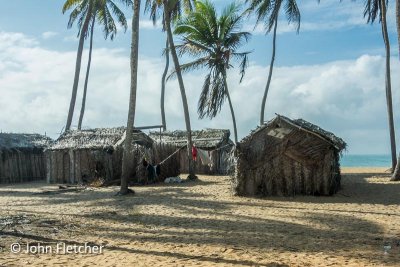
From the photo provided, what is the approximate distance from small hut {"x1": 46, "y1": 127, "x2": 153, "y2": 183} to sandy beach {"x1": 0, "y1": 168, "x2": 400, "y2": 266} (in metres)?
5.98

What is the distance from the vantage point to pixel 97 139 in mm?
21625

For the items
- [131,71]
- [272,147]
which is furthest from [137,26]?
[272,147]

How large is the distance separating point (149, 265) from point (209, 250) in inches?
45.4

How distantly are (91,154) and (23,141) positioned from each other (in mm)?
6837

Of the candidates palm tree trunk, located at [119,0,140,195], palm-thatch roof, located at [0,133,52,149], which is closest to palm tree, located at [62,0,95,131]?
palm-thatch roof, located at [0,133,52,149]

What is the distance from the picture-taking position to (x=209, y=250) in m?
7.15

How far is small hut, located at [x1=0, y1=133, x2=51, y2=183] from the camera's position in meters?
24.2

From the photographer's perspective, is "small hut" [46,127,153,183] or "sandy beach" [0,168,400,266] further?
"small hut" [46,127,153,183]

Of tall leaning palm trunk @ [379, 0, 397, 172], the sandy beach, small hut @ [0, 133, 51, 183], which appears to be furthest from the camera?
small hut @ [0, 133, 51, 183]

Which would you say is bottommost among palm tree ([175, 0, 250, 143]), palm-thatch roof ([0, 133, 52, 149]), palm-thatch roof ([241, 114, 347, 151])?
palm-thatch roof ([241, 114, 347, 151])

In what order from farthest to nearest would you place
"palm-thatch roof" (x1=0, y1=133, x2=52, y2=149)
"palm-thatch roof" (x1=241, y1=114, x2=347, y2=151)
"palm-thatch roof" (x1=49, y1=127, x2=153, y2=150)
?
"palm-thatch roof" (x1=0, y1=133, x2=52, y2=149)
"palm-thatch roof" (x1=49, y1=127, x2=153, y2=150)
"palm-thatch roof" (x1=241, y1=114, x2=347, y2=151)

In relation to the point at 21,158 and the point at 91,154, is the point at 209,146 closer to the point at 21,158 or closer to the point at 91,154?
the point at 91,154

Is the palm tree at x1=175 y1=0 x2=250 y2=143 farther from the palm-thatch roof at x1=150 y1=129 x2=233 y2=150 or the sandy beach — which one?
the sandy beach

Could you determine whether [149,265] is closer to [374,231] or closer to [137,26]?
[374,231]
